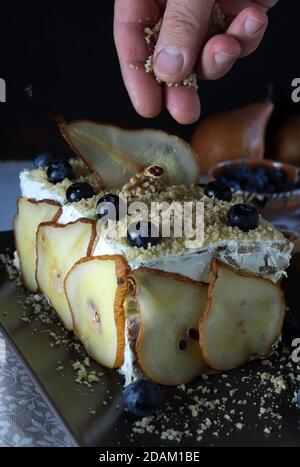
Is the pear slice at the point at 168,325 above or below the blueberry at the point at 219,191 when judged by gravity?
below

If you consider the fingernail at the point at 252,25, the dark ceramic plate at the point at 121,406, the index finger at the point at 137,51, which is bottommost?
the dark ceramic plate at the point at 121,406

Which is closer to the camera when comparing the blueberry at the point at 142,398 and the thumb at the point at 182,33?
the blueberry at the point at 142,398

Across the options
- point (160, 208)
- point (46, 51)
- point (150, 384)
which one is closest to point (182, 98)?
point (160, 208)

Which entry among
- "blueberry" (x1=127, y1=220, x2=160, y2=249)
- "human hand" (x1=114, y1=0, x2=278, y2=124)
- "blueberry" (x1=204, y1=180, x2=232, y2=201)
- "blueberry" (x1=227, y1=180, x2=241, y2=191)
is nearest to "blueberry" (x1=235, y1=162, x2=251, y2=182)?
"blueberry" (x1=227, y1=180, x2=241, y2=191)

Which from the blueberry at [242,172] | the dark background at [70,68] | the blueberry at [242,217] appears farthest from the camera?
the dark background at [70,68]

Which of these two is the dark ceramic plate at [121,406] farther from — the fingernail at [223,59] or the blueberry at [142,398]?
the fingernail at [223,59]

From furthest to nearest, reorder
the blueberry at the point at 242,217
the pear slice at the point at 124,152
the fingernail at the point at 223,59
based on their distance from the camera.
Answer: the pear slice at the point at 124,152
the fingernail at the point at 223,59
the blueberry at the point at 242,217

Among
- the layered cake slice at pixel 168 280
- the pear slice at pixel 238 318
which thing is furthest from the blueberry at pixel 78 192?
the pear slice at pixel 238 318
